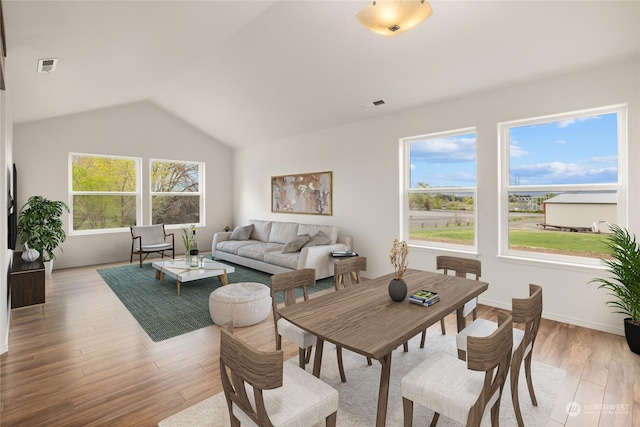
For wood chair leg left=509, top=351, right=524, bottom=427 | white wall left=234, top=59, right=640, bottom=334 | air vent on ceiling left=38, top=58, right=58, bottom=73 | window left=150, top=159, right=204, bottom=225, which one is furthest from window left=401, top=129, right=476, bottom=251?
window left=150, top=159, right=204, bottom=225

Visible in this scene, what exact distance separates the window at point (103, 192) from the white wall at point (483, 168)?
3266 millimetres

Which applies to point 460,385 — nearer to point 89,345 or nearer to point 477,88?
point 89,345

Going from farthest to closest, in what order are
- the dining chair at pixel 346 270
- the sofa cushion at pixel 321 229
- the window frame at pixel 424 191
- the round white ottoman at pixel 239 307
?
the sofa cushion at pixel 321 229
the window frame at pixel 424 191
the round white ottoman at pixel 239 307
the dining chair at pixel 346 270

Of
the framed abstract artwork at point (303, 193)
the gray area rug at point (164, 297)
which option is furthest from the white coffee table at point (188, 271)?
the framed abstract artwork at point (303, 193)

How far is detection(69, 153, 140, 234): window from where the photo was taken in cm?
613

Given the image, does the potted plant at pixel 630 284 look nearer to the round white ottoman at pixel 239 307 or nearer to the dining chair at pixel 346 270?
the dining chair at pixel 346 270

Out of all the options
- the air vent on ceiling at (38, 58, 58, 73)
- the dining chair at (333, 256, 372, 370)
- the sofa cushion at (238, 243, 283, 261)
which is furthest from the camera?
the sofa cushion at (238, 243, 283, 261)

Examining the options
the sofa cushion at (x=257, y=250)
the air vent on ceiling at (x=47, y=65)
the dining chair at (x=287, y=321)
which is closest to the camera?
the dining chair at (x=287, y=321)

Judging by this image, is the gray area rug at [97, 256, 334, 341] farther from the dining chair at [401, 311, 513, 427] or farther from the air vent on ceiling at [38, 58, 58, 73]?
the air vent on ceiling at [38, 58, 58, 73]

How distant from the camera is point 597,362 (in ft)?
8.45

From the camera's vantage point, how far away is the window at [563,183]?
324 cm

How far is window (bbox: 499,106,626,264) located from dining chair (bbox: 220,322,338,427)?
3.32 meters

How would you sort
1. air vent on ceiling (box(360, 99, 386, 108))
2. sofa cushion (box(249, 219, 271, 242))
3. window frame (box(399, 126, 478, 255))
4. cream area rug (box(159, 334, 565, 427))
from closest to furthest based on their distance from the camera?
cream area rug (box(159, 334, 565, 427))
window frame (box(399, 126, 478, 255))
air vent on ceiling (box(360, 99, 386, 108))
sofa cushion (box(249, 219, 271, 242))

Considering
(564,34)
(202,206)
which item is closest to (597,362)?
(564,34)
